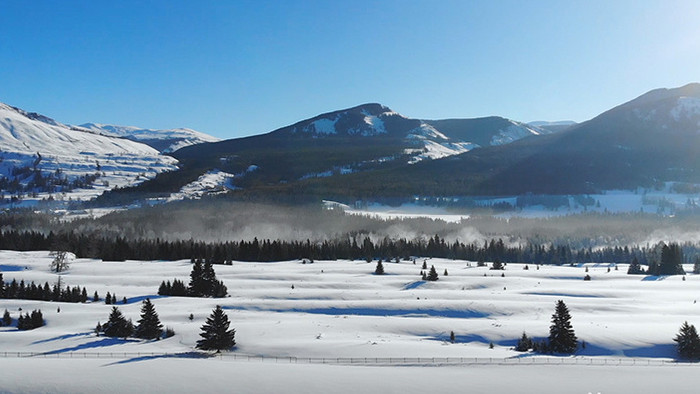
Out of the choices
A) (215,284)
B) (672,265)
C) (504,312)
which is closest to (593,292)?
(504,312)

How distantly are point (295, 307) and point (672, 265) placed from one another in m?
106

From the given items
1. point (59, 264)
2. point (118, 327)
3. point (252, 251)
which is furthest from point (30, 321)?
point (252, 251)

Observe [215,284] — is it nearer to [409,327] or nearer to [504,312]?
[409,327]

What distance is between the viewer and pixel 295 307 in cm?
8006

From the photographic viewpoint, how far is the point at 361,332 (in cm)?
6275

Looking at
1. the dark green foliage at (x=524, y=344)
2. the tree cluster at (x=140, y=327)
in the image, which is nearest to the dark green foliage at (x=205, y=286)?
the tree cluster at (x=140, y=327)

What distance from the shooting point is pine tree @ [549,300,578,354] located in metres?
55.2

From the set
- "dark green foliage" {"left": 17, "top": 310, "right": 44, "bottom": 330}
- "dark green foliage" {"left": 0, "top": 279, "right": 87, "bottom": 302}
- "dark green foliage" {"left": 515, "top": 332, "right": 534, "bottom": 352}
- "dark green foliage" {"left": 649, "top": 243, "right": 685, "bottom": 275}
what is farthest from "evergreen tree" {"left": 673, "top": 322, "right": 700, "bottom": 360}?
"dark green foliage" {"left": 649, "top": 243, "right": 685, "bottom": 275}

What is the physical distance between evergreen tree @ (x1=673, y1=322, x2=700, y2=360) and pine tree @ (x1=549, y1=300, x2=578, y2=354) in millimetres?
10319

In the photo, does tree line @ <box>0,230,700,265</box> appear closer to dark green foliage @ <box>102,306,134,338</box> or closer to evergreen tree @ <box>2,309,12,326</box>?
evergreen tree @ <box>2,309,12,326</box>

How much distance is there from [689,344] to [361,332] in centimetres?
3559

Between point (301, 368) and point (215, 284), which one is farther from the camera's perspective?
point (215, 284)

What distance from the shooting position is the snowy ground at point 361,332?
37688 millimetres

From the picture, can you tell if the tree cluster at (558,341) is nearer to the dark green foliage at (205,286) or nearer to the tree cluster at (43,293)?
the dark green foliage at (205,286)
